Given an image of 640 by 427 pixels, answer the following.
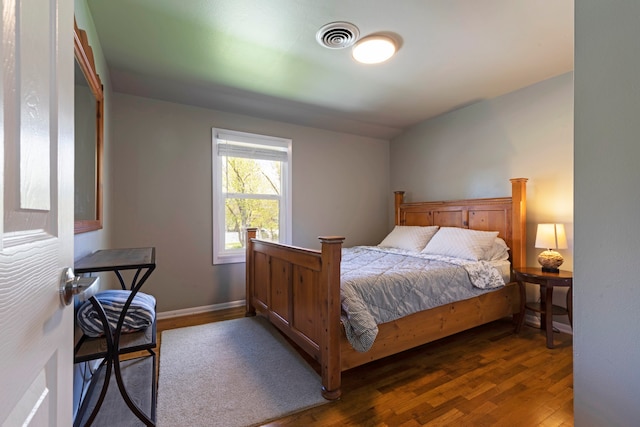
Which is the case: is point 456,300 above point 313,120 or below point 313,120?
below

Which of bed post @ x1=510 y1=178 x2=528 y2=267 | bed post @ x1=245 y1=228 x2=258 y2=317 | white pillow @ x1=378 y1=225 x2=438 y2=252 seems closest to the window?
bed post @ x1=245 y1=228 x2=258 y2=317

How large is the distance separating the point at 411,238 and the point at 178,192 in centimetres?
280

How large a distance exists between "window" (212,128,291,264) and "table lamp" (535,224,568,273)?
273 centimetres

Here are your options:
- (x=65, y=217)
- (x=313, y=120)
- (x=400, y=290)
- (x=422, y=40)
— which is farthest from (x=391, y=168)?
(x=65, y=217)

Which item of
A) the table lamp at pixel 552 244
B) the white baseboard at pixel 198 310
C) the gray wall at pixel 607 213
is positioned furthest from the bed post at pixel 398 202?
the gray wall at pixel 607 213

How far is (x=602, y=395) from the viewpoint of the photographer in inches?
36.0

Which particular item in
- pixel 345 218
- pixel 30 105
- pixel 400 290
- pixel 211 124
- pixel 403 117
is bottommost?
pixel 400 290

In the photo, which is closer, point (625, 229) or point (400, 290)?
point (625, 229)

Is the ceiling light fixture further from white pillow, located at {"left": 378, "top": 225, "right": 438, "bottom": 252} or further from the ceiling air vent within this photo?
white pillow, located at {"left": 378, "top": 225, "right": 438, "bottom": 252}

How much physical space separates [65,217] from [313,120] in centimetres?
337

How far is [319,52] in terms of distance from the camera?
229 centimetres

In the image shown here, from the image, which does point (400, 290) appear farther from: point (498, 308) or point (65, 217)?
point (65, 217)

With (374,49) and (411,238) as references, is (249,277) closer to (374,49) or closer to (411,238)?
(411,238)

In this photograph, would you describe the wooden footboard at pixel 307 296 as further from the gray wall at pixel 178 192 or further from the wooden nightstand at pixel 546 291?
the wooden nightstand at pixel 546 291
